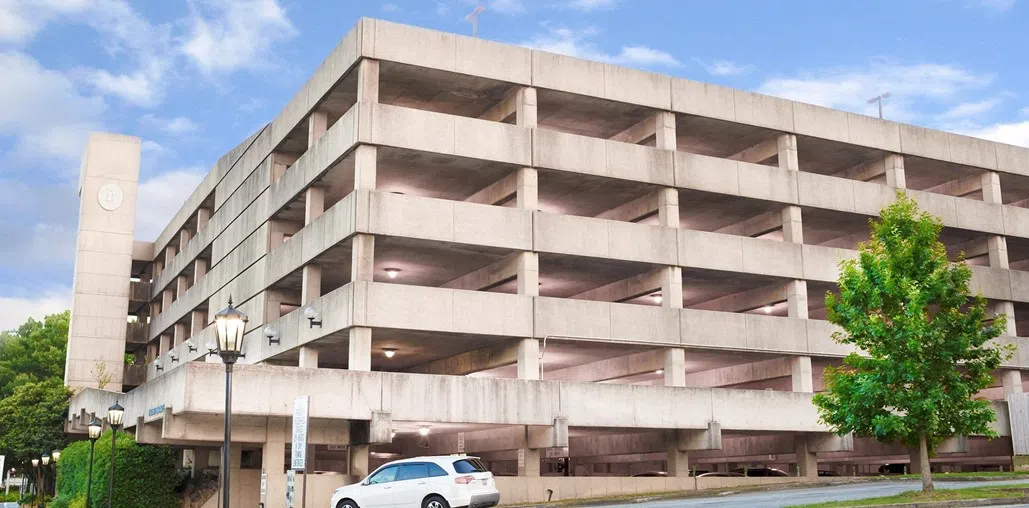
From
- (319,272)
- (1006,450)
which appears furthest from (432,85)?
(1006,450)

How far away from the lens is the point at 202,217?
64.7 meters

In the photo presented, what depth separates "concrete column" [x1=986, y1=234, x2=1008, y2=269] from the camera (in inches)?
2058

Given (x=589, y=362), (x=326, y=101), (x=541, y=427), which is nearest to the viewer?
(x=541, y=427)

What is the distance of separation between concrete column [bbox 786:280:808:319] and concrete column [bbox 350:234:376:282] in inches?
747

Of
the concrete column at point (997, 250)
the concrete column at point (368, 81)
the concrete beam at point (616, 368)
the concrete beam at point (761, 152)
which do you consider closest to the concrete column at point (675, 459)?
the concrete beam at point (616, 368)

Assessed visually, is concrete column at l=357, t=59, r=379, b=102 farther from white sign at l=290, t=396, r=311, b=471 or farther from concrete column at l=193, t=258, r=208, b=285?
concrete column at l=193, t=258, r=208, b=285

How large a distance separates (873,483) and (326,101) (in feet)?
84.7

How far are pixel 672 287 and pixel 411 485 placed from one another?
20318mm

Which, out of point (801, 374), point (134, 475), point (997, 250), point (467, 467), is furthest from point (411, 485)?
point (997, 250)

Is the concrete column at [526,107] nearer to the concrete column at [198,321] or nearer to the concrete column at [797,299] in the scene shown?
the concrete column at [797,299]

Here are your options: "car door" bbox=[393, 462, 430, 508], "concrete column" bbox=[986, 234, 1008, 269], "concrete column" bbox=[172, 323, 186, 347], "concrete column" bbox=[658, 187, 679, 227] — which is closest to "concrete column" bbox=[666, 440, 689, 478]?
"concrete column" bbox=[658, 187, 679, 227]

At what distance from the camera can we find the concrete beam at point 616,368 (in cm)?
4443

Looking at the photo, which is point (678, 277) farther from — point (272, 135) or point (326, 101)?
point (272, 135)

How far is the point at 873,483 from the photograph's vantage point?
35.5 metres
